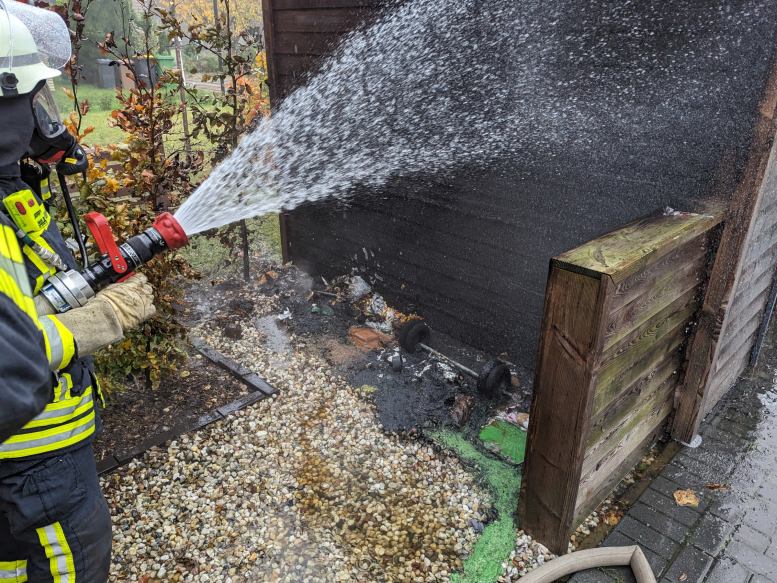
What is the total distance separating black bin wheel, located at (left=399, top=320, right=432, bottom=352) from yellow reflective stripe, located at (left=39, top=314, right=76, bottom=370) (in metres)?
3.39

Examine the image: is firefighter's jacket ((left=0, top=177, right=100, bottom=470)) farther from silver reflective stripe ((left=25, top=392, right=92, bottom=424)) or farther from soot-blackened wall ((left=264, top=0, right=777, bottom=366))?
soot-blackened wall ((left=264, top=0, right=777, bottom=366))

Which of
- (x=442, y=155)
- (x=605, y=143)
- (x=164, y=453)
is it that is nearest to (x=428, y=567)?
(x=164, y=453)

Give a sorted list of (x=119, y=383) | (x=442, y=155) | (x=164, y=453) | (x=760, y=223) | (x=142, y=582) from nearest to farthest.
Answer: (x=142, y=582) → (x=760, y=223) → (x=164, y=453) → (x=119, y=383) → (x=442, y=155)

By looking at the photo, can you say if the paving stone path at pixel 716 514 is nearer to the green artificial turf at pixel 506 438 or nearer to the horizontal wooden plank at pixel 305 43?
the green artificial turf at pixel 506 438

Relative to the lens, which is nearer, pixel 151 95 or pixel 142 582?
pixel 142 582

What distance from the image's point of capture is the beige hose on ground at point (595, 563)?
8.96 ft

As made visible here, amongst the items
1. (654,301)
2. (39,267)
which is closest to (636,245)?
(654,301)

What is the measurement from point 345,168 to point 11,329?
440cm

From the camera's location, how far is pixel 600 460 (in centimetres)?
305

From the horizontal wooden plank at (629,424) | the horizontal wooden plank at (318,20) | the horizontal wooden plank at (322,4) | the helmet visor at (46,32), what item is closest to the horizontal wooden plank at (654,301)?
the horizontal wooden plank at (629,424)

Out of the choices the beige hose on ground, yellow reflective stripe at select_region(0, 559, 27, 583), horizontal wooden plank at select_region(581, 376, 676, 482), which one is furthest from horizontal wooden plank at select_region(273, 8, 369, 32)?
yellow reflective stripe at select_region(0, 559, 27, 583)

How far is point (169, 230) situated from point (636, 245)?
215 centimetres

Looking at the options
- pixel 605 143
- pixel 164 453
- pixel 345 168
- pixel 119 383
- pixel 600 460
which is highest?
pixel 605 143

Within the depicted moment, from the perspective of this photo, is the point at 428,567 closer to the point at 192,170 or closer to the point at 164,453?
the point at 164,453
